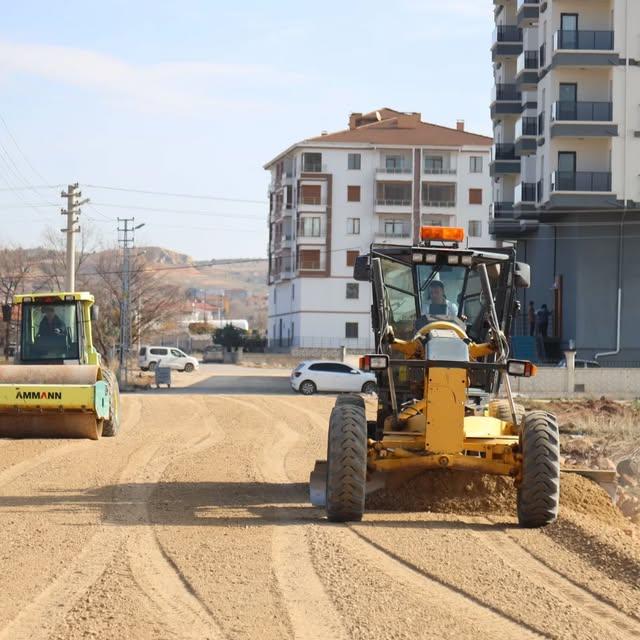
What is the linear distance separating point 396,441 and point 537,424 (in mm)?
1411

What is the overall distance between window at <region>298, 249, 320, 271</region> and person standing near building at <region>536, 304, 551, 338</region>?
42637mm

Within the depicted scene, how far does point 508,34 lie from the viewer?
64312 millimetres

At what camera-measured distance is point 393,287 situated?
13.3m

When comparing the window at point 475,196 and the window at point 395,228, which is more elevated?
the window at point 475,196

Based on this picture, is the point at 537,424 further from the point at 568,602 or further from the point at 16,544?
the point at 16,544

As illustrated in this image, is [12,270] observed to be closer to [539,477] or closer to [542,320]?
[542,320]

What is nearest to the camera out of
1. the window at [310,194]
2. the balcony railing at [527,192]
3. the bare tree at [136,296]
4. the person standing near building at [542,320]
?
the person standing near building at [542,320]

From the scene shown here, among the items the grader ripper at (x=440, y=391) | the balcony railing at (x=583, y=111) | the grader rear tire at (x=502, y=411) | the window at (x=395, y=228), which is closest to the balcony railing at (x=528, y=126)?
the balcony railing at (x=583, y=111)

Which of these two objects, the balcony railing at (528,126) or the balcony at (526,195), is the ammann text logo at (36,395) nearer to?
the balcony at (526,195)

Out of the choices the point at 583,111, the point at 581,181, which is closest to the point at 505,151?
the point at 583,111

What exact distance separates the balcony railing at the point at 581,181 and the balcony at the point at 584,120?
1618mm

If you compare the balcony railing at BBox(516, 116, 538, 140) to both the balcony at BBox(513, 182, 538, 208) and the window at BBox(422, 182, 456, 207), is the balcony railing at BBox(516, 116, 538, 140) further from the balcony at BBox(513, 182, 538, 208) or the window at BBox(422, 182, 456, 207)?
the window at BBox(422, 182, 456, 207)

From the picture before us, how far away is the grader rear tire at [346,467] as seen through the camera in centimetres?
1170

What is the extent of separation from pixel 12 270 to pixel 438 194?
34.4 meters
